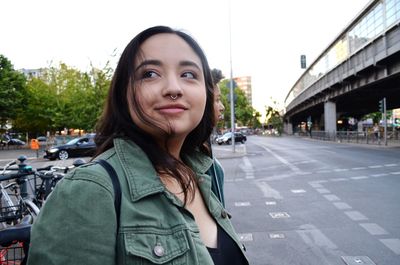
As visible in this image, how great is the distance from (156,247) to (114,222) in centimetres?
15

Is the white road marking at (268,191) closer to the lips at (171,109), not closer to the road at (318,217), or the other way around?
the road at (318,217)

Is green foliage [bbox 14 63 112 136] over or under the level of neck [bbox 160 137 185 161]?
over

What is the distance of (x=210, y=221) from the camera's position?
1.47 metres

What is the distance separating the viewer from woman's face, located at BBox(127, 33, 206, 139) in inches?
51.8

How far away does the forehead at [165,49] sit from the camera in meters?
1.37

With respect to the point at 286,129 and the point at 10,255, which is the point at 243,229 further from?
the point at 286,129

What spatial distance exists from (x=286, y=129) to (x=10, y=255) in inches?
4290

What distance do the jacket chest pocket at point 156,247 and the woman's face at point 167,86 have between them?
39 centimetres

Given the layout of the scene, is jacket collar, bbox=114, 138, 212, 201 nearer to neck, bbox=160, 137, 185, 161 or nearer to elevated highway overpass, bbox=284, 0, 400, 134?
neck, bbox=160, 137, 185, 161

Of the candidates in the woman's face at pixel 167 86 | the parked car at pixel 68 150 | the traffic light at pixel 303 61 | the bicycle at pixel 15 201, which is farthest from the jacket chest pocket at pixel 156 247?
the traffic light at pixel 303 61

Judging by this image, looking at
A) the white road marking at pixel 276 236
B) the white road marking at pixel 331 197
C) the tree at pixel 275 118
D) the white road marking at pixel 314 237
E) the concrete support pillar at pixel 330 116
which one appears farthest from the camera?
the tree at pixel 275 118

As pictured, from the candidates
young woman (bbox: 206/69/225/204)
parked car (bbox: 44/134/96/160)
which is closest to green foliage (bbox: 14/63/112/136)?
parked car (bbox: 44/134/96/160)

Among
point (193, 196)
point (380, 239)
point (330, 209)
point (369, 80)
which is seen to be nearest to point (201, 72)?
point (193, 196)

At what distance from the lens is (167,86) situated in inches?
52.3
